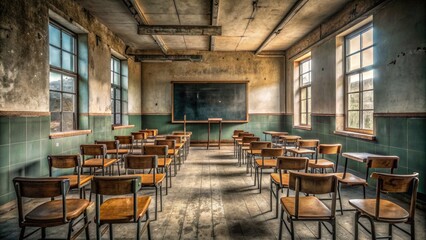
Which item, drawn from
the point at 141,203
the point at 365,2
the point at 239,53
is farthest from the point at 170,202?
the point at 239,53

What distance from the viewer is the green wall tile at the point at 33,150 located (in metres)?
3.45

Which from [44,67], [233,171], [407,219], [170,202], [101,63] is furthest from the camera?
[101,63]

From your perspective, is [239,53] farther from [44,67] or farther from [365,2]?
[44,67]

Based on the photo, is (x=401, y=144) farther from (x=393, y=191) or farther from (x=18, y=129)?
(x=18, y=129)

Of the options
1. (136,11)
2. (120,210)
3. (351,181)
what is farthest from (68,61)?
(351,181)

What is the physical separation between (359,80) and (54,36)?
20.0ft

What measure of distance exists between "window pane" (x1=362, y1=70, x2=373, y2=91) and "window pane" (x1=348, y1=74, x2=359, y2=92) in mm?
213

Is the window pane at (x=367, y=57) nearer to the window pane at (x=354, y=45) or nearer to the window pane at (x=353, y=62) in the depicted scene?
the window pane at (x=353, y=62)

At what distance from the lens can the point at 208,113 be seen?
8812 millimetres

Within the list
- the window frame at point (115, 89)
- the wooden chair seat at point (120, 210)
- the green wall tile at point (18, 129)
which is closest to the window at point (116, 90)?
the window frame at point (115, 89)

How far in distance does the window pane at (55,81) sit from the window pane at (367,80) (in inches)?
236

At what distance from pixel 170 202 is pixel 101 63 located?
432 centimetres

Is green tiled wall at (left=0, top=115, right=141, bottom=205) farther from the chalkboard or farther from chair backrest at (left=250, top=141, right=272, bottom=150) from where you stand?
the chalkboard

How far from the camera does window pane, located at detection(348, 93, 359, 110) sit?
16.1ft
